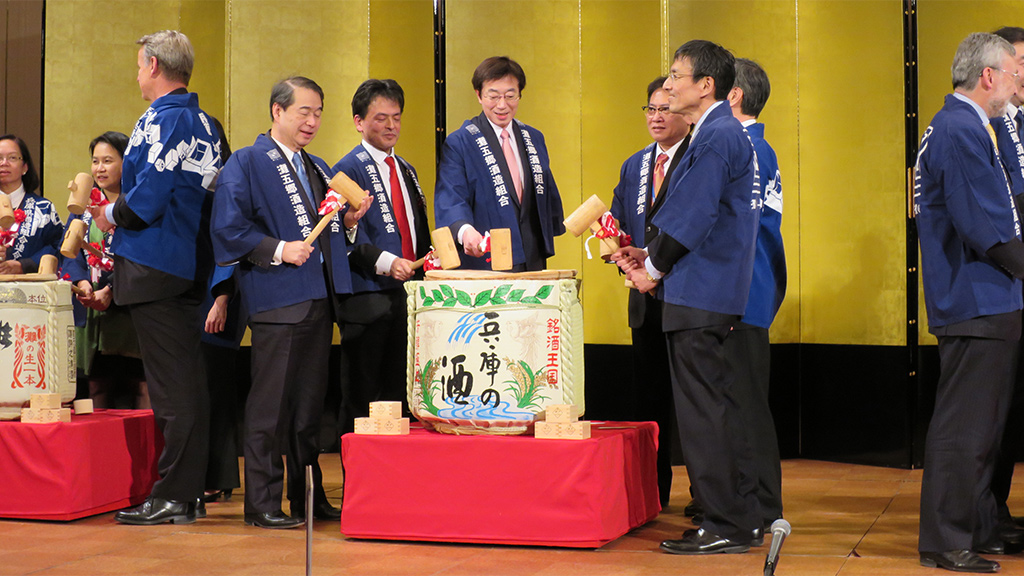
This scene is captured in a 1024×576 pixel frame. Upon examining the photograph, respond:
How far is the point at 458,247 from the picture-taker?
419 centimetres

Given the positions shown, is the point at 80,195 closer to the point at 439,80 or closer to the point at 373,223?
the point at 373,223

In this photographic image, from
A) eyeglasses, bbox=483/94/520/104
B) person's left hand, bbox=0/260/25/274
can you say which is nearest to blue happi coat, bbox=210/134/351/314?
eyeglasses, bbox=483/94/520/104

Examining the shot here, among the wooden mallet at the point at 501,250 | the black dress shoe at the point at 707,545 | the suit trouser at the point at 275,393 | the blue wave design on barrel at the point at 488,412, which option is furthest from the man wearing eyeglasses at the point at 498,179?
the black dress shoe at the point at 707,545

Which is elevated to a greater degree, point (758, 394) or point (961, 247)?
point (961, 247)

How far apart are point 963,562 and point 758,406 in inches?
34.9

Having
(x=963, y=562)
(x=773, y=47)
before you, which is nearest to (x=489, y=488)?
(x=963, y=562)

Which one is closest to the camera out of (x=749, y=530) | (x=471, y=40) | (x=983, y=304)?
(x=983, y=304)

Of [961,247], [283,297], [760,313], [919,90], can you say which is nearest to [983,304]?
[961,247]

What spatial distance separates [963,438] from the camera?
3.06 m

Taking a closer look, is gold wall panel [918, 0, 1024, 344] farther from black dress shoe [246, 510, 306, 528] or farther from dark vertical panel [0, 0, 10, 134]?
dark vertical panel [0, 0, 10, 134]

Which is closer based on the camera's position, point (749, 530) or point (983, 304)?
point (983, 304)

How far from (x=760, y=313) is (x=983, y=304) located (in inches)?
32.0

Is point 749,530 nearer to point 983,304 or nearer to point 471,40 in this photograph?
point 983,304

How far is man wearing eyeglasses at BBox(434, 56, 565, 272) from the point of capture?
416 centimetres
